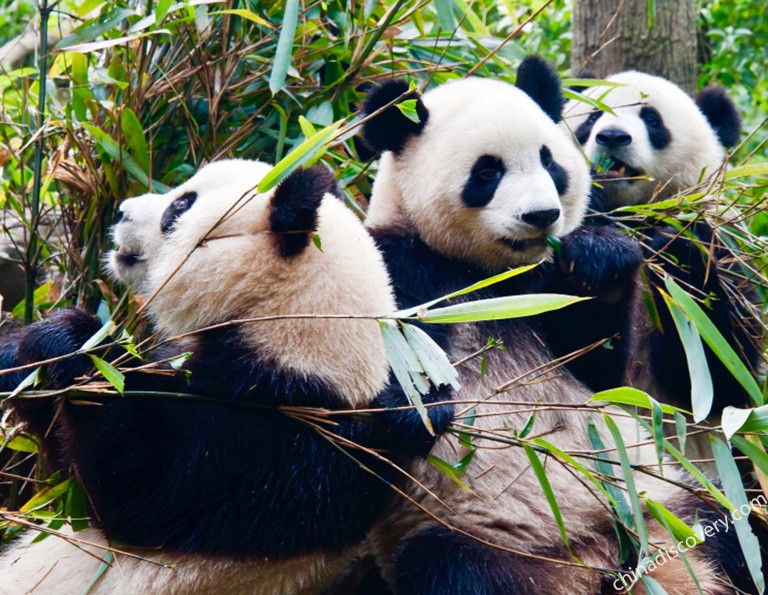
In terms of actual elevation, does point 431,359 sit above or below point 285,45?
below

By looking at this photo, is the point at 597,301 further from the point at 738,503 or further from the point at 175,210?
the point at 175,210

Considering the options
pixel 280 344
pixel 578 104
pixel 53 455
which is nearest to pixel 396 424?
pixel 280 344

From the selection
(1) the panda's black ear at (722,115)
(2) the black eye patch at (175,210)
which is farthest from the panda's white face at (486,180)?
(1) the panda's black ear at (722,115)

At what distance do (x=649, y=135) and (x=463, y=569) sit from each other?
2.24 meters

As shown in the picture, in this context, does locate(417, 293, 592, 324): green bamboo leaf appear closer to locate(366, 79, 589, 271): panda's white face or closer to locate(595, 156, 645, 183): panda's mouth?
locate(366, 79, 589, 271): panda's white face

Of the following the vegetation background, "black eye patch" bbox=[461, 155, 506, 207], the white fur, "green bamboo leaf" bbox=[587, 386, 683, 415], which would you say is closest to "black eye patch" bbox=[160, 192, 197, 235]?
the white fur

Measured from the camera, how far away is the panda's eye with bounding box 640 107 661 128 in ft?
13.5

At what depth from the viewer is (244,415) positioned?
95.5 inches

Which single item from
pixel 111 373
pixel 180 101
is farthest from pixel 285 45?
pixel 111 373

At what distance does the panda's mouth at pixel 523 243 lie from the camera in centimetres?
314

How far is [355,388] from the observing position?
2484mm

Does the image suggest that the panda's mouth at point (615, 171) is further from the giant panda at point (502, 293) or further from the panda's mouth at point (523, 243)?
the panda's mouth at point (523, 243)

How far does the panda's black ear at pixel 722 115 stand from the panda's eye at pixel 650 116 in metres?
0.40

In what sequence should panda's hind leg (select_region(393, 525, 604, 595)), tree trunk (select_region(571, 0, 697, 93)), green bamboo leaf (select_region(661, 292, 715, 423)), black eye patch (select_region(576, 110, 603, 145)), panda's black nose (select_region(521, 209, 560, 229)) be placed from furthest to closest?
tree trunk (select_region(571, 0, 697, 93)), black eye patch (select_region(576, 110, 603, 145)), panda's black nose (select_region(521, 209, 560, 229)), panda's hind leg (select_region(393, 525, 604, 595)), green bamboo leaf (select_region(661, 292, 715, 423))
